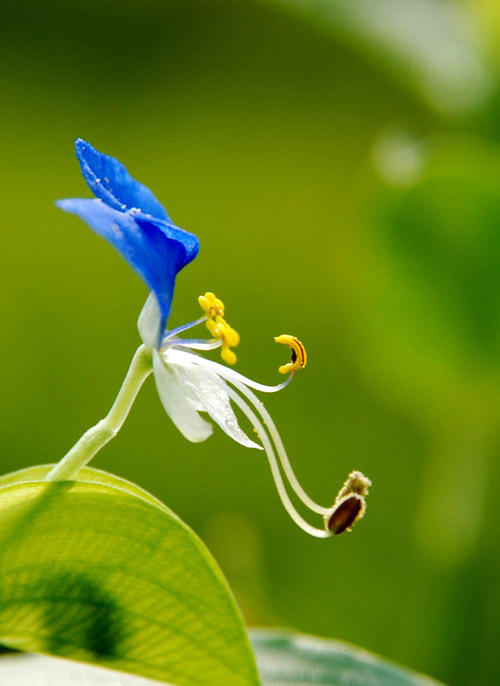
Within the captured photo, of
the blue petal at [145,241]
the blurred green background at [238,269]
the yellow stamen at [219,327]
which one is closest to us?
the blue petal at [145,241]

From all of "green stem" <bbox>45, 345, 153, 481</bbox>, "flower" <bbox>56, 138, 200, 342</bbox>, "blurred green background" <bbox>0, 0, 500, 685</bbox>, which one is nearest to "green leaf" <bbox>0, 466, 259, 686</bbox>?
"green stem" <bbox>45, 345, 153, 481</bbox>

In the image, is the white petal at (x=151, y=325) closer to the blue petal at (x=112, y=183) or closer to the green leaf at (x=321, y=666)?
the blue petal at (x=112, y=183)

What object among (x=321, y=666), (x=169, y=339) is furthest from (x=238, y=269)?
(x=169, y=339)

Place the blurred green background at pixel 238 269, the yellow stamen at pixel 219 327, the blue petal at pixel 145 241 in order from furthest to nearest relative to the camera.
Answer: the blurred green background at pixel 238 269 < the yellow stamen at pixel 219 327 < the blue petal at pixel 145 241

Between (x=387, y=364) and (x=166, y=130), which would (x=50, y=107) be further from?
(x=387, y=364)

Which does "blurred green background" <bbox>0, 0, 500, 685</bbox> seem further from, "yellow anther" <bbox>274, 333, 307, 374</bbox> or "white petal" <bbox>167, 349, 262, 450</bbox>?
"white petal" <bbox>167, 349, 262, 450</bbox>

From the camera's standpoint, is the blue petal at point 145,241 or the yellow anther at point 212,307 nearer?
the blue petal at point 145,241

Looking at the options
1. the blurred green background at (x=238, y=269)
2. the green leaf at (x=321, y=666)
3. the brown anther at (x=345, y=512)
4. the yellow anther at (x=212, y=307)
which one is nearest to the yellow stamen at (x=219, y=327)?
the yellow anther at (x=212, y=307)
